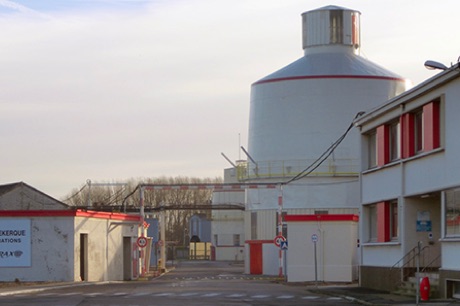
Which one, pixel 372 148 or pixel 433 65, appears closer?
pixel 433 65

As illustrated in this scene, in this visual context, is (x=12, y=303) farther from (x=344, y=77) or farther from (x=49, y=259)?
(x=344, y=77)

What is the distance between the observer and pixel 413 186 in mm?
34375

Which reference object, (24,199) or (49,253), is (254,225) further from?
(49,253)

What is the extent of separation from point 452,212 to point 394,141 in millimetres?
7635

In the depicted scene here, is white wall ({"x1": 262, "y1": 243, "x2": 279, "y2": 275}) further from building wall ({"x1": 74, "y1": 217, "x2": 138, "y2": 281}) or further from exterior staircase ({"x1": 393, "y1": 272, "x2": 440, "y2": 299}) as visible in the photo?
exterior staircase ({"x1": 393, "y1": 272, "x2": 440, "y2": 299})

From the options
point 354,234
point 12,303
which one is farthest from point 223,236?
point 12,303

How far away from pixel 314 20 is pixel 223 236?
51998 millimetres

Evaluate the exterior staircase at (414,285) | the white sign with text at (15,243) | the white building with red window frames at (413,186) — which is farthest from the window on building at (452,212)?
the white sign with text at (15,243)

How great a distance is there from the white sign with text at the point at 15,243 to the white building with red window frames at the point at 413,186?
16.2 meters

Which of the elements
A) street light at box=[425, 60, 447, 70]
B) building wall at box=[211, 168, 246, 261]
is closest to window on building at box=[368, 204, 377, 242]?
street light at box=[425, 60, 447, 70]

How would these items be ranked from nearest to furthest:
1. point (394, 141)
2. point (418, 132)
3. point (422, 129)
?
point (422, 129) → point (418, 132) → point (394, 141)

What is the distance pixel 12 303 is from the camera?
29.5 meters

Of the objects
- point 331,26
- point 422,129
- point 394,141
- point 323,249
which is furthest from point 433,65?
point 331,26

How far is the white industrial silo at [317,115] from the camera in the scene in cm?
6391
